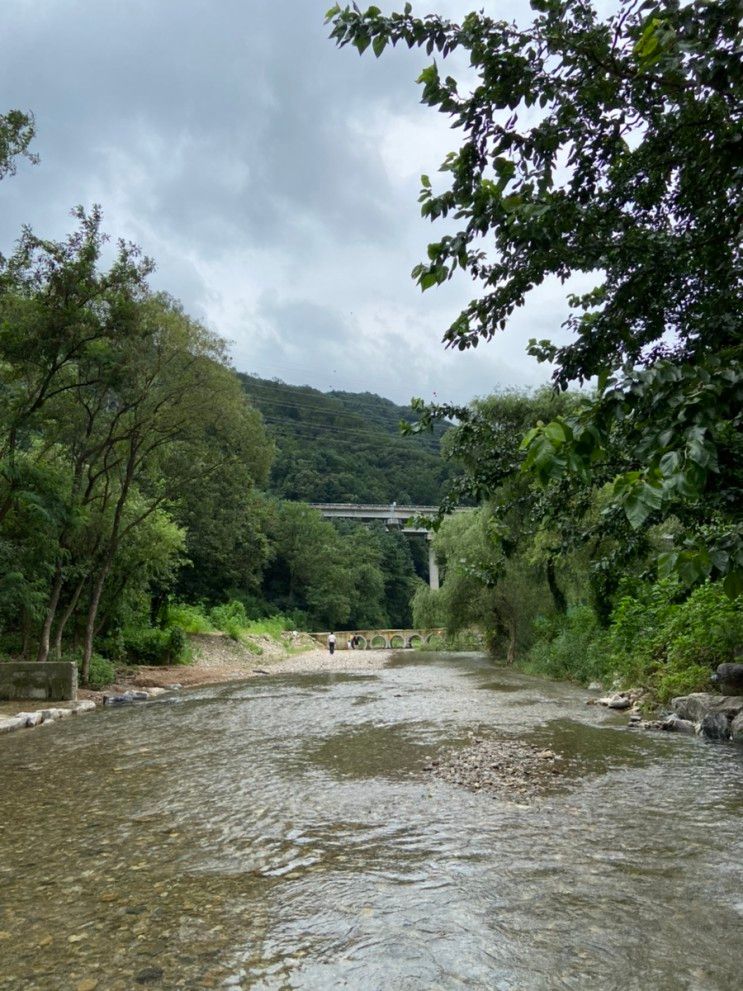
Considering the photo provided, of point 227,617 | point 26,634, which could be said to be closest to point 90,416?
point 26,634

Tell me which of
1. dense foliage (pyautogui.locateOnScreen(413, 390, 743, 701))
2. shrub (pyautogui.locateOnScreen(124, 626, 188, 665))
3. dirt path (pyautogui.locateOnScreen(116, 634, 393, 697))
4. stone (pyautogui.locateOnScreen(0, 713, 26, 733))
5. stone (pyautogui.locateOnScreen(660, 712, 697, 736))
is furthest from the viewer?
shrub (pyautogui.locateOnScreen(124, 626, 188, 665))

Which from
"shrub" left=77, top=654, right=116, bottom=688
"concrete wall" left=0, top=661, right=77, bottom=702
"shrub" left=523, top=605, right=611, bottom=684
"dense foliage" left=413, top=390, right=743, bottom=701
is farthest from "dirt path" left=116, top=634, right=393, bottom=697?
"shrub" left=523, top=605, right=611, bottom=684

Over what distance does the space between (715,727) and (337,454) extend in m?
89.7

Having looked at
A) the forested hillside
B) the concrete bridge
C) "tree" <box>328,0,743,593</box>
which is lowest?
"tree" <box>328,0,743,593</box>

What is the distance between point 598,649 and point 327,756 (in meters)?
13.3

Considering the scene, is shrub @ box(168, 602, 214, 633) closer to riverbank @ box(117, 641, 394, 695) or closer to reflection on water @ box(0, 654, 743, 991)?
riverbank @ box(117, 641, 394, 695)

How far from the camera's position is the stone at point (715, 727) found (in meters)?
10.3

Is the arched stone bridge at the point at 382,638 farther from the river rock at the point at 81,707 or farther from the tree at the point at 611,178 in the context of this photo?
the tree at the point at 611,178

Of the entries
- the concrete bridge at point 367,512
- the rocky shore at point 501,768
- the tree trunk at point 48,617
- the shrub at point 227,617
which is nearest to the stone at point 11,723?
the tree trunk at point 48,617

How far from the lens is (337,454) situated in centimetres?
9906

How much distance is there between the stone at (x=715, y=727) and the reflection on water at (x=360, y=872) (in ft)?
3.01

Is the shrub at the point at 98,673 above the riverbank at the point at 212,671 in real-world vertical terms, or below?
above

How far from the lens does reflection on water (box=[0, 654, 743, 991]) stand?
359 cm

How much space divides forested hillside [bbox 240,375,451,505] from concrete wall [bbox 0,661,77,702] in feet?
236
